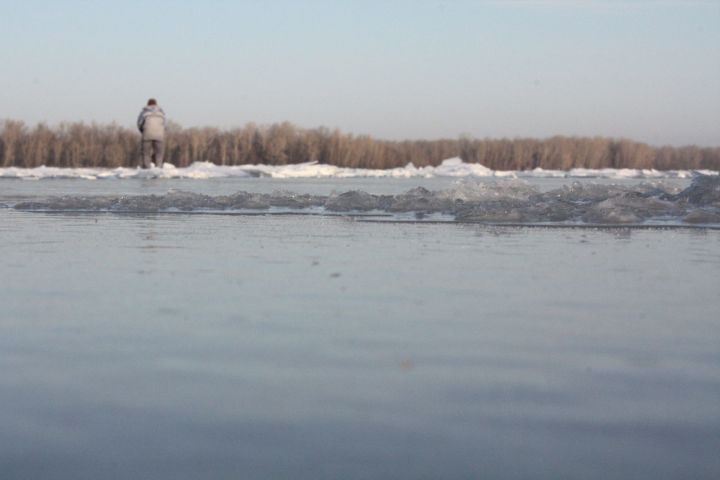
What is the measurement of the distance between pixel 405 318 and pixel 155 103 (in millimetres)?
18851

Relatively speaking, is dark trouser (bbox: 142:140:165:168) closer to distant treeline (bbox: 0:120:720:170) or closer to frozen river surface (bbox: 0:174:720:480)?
distant treeline (bbox: 0:120:720:170)

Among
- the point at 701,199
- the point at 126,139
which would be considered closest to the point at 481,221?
the point at 701,199

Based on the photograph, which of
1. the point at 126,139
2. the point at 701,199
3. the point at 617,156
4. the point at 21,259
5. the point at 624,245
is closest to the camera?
the point at 21,259

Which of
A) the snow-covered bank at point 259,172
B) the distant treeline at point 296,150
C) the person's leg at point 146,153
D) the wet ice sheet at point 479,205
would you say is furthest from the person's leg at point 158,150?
the wet ice sheet at point 479,205

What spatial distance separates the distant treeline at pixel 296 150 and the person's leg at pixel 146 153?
343cm

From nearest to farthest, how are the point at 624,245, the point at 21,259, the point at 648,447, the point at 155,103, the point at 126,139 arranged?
the point at 648,447 → the point at 21,259 → the point at 624,245 → the point at 155,103 → the point at 126,139

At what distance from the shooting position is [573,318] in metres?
3.07

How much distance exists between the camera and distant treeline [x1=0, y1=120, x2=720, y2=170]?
25172mm

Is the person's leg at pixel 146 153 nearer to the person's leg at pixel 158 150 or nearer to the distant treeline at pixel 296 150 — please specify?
the person's leg at pixel 158 150

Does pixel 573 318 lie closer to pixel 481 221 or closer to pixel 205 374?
pixel 205 374

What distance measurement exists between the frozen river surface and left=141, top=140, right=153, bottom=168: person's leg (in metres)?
16.9

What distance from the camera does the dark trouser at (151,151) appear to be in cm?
2138

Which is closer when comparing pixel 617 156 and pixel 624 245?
pixel 624 245

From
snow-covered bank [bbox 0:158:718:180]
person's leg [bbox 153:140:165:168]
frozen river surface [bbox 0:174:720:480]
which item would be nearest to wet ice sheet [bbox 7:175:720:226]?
frozen river surface [bbox 0:174:720:480]
